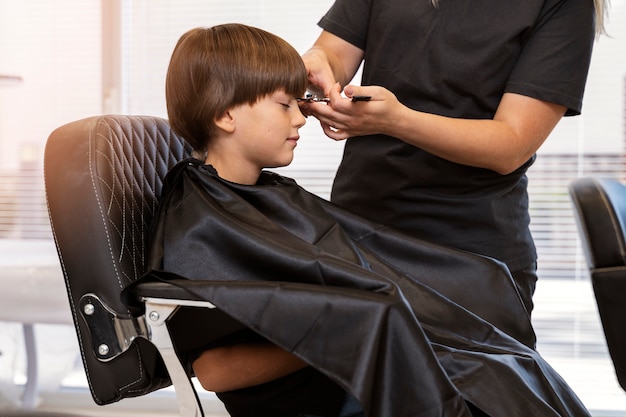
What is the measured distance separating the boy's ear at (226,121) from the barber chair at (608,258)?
869mm

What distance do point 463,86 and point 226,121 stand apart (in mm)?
546

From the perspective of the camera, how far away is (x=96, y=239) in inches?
56.1

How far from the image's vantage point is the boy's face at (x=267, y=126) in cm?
168

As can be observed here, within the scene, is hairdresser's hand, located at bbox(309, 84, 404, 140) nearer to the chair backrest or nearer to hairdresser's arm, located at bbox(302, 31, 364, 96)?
hairdresser's arm, located at bbox(302, 31, 364, 96)

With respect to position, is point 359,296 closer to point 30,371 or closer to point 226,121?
point 226,121

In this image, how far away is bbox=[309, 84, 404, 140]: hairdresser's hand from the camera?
161 centimetres

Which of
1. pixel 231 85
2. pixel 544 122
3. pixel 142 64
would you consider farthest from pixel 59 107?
pixel 544 122

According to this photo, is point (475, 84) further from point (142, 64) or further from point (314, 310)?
point (142, 64)

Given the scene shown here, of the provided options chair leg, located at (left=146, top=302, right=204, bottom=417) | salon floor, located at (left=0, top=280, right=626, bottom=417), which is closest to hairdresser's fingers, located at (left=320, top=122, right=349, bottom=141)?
chair leg, located at (left=146, top=302, right=204, bottom=417)

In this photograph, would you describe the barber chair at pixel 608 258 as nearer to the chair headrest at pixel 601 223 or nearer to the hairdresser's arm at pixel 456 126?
the chair headrest at pixel 601 223

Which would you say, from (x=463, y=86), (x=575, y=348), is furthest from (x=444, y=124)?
(x=575, y=348)

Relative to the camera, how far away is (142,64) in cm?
374

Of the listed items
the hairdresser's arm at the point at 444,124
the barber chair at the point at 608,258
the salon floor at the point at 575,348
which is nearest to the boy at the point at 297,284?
the hairdresser's arm at the point at 444,124

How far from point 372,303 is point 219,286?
0.79ft
